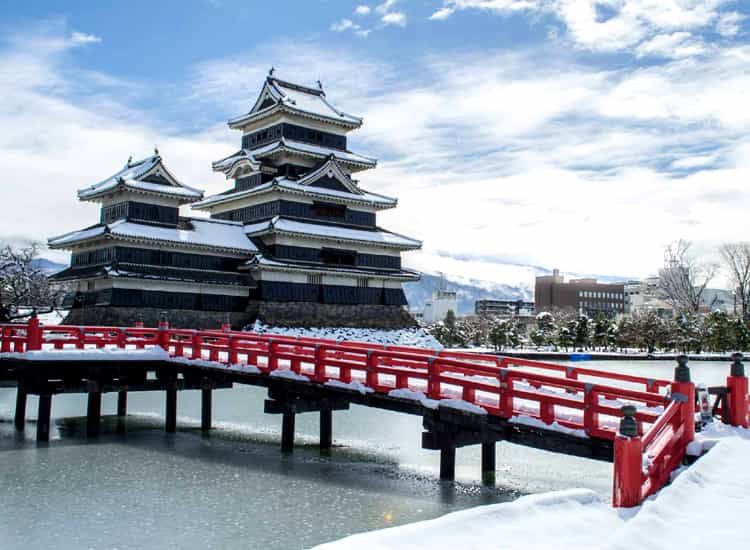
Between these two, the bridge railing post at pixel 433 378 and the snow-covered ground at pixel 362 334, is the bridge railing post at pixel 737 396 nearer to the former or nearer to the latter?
the bridge railing post at pixel 433 378

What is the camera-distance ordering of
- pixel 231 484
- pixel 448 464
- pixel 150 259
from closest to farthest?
pixel 448 464, pixel 231 484, pixel 150 259

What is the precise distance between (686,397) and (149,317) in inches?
1738

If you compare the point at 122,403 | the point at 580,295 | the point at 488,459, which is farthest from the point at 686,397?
the point at 580,295

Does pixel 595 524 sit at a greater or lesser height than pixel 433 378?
lesser

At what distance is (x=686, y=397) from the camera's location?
10.8 metres

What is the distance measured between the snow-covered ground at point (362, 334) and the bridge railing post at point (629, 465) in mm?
44766

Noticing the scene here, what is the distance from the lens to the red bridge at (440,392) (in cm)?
1078

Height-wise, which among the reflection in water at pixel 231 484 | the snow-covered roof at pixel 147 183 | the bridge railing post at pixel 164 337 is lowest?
the reflection in water at pixel 231 484

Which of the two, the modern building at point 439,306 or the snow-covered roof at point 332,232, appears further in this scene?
the modern building at point 439,306

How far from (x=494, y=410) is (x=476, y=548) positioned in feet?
26.0

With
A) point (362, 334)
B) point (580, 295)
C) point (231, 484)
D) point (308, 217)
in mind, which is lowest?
point (231, 484)

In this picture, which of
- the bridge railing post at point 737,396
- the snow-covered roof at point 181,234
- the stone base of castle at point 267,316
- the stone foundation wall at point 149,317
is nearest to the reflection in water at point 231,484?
the bridge railing post at point 737,396

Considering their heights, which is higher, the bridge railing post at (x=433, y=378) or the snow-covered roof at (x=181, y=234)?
the snow-covered roof at (x=181, y=234)

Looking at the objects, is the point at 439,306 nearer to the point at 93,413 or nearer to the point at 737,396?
the point at 93,413
